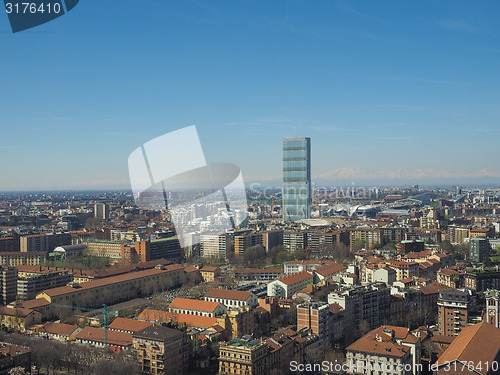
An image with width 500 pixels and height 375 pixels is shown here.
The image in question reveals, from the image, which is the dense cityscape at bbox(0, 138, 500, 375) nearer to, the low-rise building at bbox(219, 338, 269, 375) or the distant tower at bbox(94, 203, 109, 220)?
the low-rise building at bbox(219, 338, 269, 375)

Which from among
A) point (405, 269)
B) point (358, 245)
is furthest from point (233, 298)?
point (358, 245)

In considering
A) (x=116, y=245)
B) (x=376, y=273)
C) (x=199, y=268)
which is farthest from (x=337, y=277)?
(x=116, y=245)

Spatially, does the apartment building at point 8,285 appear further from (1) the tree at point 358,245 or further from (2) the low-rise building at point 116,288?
(1) the tree at point 358,245

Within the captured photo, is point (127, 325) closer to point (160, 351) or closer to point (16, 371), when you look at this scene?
point (160, 351)

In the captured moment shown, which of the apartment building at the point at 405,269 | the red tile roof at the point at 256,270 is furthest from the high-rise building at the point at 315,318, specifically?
the red tile roof at the point at 256,270

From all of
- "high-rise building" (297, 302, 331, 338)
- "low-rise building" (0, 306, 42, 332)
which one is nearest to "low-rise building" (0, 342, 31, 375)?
"low-rise building" (0, 306, 42, 332)

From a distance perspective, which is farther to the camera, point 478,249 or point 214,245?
point 214,245
